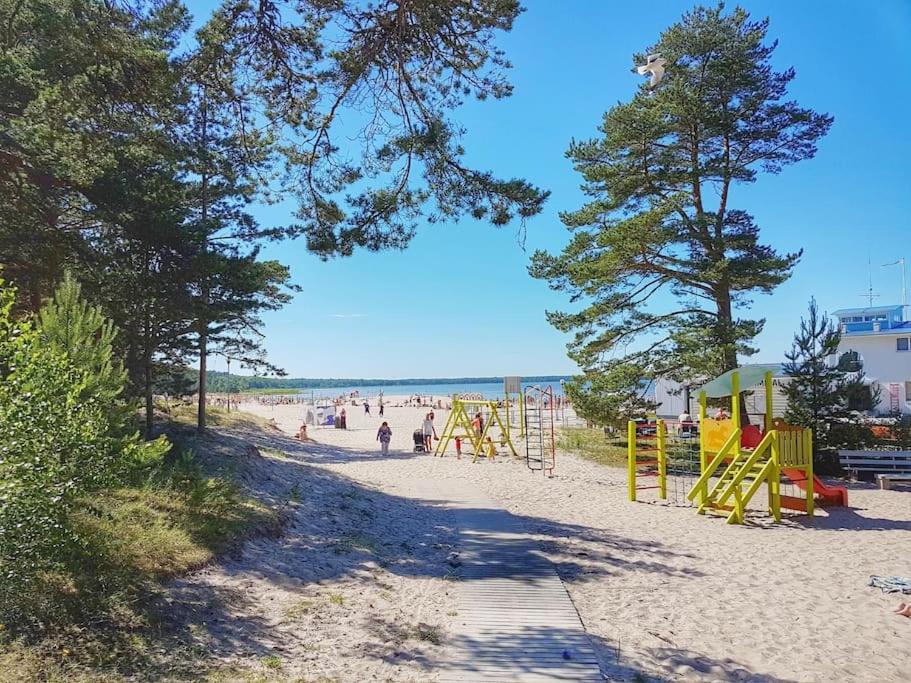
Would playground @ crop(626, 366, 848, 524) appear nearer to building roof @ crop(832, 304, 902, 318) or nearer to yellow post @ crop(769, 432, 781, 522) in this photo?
yellow post @ crop(769, 432, 781, 522)

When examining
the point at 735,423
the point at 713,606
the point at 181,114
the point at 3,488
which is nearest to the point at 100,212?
the point at 181,114

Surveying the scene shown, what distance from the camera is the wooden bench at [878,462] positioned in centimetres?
1617

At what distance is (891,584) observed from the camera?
739cm

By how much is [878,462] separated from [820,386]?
2.46 m

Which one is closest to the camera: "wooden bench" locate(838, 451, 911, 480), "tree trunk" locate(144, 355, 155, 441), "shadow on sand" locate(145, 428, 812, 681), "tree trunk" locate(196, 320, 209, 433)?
"shadow on sand" locate(145, 428, 812, 681)

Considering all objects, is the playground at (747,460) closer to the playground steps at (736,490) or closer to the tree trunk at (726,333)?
the playground steps at (736,490)

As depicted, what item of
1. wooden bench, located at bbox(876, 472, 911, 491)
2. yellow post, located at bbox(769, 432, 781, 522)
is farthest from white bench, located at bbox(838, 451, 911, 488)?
yellow post, located at bbox(769, 432, 781, 522)

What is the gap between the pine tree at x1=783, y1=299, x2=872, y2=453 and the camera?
17.0 meters

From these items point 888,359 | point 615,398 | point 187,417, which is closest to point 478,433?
point 615,398

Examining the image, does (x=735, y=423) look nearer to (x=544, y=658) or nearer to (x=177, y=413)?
(x=544, y=658)

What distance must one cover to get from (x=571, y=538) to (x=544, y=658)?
493 centimetres

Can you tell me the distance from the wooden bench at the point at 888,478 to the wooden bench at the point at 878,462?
309mm

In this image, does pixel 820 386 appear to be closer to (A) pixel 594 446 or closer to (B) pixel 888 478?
(B) pixel 888 478

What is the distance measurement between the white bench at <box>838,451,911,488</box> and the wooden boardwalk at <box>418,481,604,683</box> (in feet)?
39.9
